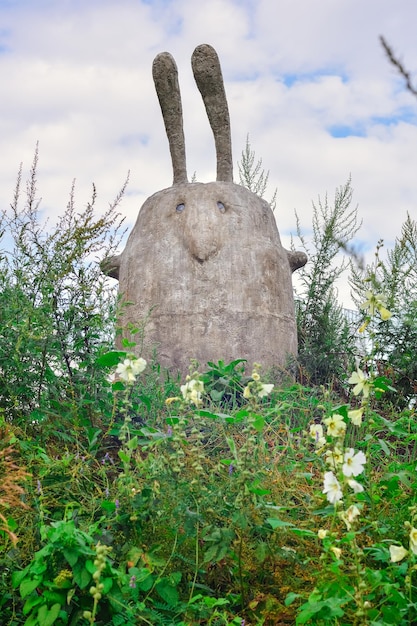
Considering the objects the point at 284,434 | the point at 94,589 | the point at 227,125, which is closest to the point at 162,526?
the point at 94,589

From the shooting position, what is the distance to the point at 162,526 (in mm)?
2355

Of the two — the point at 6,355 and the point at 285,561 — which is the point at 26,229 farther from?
the point at 285,561

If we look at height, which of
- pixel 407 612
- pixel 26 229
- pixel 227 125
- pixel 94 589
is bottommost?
pixel 407 612

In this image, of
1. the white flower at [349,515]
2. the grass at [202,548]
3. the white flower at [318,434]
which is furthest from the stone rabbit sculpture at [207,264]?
the white flower at [349,515]

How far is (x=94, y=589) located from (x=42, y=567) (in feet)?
1.19

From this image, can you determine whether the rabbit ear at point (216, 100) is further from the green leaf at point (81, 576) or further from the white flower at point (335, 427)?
the green leaf at point (81, 576)

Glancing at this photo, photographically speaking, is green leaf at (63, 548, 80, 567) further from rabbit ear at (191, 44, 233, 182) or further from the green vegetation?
rabbit ear at (191, 44, 233, 182)

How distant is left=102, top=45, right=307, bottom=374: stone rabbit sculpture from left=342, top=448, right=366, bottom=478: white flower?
312cm

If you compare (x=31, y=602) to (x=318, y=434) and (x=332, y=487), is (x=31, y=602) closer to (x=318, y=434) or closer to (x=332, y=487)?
(x=332, y=487)

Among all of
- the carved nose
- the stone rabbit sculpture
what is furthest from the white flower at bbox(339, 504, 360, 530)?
the carved nose

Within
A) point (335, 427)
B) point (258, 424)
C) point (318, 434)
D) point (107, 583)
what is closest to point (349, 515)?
point (335, 427)

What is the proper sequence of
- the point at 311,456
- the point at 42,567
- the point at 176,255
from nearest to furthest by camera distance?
the point at 42,567
the point at 311,456
the point at 176,255

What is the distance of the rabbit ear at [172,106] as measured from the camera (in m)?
5.90

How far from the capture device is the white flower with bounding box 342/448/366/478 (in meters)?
1.90
